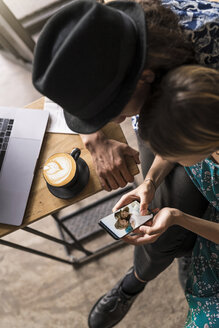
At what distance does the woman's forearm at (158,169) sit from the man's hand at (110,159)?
0.44 feet

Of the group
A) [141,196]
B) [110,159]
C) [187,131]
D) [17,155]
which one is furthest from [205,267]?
[17,155]

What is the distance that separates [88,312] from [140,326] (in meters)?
0.26

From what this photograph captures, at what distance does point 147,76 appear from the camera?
2.16ft

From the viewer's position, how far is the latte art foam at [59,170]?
87 centimetres

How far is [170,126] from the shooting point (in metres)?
0.64

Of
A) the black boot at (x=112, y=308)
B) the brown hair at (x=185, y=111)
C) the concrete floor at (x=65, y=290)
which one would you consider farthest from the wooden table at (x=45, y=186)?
the concrete floor at (x=65, y=290)

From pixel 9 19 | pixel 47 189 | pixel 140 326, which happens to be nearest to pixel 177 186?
pixel 47 189

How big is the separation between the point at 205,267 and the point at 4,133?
31.1 inches

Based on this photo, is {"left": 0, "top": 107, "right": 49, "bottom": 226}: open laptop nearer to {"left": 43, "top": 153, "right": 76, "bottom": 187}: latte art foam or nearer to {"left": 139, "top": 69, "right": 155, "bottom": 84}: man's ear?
{"left": 43, "top": 153, "right": 76, "bottom": 187}: latte art foam

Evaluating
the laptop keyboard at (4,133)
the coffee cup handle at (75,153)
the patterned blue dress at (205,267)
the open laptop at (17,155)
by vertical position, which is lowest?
the patterned blue dress at (205,267)

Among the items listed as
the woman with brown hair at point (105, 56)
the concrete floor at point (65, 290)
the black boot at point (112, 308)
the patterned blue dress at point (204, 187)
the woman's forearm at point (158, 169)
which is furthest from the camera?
the concrete floor at point (65, 290)

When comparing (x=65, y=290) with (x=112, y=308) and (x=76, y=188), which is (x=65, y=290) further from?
(x=76, y=188)

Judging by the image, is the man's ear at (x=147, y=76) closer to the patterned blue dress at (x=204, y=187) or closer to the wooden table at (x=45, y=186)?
the patterned blue dress at (x=204, y=187)

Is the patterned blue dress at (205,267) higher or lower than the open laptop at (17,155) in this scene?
lower
